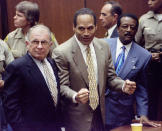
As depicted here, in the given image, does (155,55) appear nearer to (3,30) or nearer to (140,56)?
(140,56)

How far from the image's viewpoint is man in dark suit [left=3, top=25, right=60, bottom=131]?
7.90ft

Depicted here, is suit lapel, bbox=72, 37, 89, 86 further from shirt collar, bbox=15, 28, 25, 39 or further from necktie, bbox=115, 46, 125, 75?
shirt collar, bbox=15, 28, 25, 39

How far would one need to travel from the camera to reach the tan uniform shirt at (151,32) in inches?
161

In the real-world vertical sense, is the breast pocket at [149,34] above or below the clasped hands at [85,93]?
above

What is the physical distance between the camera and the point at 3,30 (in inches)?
206

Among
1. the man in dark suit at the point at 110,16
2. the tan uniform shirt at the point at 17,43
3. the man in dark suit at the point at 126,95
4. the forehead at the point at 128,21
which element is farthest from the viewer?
the man in dark suit at the point at 110,16

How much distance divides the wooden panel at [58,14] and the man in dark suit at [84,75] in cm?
250

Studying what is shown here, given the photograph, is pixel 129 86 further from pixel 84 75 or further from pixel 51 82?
pixel 51 82

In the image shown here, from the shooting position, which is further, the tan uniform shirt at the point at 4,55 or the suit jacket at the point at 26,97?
the tan uniform shirt at the point at 4,55

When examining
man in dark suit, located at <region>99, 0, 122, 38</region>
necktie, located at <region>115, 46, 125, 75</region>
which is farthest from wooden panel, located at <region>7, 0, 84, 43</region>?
necktie, located at <region>115, 46, 125, 75</region>

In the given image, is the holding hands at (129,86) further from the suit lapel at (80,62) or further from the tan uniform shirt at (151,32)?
the tan uniform shirt at (151,32)

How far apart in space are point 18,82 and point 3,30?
2984 mm

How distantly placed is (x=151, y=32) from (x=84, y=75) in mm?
1667

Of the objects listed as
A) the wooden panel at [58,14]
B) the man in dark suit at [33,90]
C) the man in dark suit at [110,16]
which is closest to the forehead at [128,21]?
the man in dark suit at [110,16]
